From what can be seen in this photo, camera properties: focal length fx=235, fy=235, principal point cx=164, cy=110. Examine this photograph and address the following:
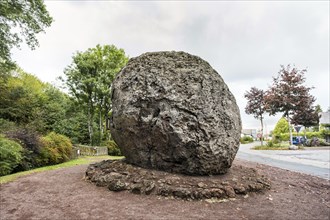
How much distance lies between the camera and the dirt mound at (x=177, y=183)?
5117 millimetres

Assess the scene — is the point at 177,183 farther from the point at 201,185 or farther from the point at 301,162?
the point at 301,162

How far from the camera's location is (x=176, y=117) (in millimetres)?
5914

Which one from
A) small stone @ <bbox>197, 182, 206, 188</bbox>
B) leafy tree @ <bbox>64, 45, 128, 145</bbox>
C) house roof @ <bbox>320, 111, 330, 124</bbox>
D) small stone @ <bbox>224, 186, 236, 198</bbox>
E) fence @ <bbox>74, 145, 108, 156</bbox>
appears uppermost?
leafy tree @ <bbox>64, 45, 128, 145</bbox>

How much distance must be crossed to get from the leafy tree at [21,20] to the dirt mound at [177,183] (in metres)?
13.5

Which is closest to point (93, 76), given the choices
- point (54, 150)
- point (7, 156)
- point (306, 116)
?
point (54, 150)

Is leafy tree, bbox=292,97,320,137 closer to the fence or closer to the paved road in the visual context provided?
the paved road

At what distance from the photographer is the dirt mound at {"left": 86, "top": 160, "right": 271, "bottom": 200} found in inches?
201

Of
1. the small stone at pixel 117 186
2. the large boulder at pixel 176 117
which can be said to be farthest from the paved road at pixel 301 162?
the small stone at pixel 117 186

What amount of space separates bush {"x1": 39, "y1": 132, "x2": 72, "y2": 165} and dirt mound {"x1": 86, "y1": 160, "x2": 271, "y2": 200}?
6467 mm

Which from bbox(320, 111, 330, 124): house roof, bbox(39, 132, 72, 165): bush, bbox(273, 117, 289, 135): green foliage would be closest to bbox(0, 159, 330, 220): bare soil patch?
bbox(39, 132, 72, 165): bush

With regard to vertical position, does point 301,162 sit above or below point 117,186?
below

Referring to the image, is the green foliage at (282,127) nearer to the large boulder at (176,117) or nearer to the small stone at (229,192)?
the large boulder at (176,117)

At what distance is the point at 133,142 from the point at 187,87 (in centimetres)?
214

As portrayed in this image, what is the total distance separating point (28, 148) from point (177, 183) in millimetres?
8599
